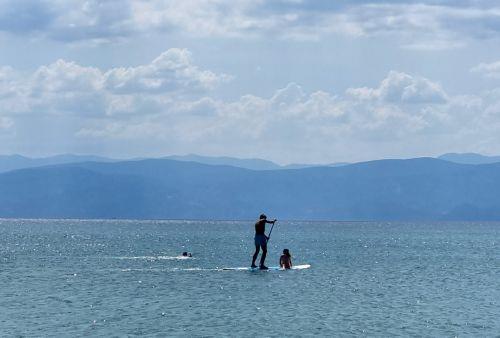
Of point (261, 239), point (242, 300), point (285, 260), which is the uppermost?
point (261, 239)

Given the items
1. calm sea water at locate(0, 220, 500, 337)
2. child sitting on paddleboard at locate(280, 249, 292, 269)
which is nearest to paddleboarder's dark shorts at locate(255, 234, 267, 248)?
calm sea water at locate(0, 220, 500, 337)

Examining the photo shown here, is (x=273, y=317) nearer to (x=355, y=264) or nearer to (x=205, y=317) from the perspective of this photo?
(x=205, y=317)

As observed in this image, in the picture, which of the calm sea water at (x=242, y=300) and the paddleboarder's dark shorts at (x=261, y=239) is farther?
the paddleboarder's dark shorts at (x=261, y=239)

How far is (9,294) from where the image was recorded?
60062 millimetres

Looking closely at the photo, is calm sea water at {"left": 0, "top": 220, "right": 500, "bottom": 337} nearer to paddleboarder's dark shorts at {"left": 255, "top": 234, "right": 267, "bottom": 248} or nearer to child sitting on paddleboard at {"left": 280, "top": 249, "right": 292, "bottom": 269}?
child sitting on paddleboard at {"left": 280, "top": 249, "right": 292, "bottom": 269}

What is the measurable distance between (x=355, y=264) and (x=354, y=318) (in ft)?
148

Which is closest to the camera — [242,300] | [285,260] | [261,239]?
[242,300]

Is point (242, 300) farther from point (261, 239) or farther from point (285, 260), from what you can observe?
point (285, 260)

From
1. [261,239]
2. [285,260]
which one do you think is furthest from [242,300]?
[285,260]

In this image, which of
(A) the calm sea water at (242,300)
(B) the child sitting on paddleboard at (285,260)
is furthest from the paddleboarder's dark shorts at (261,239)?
(B) the child sitting on paddleboard at (285,260)

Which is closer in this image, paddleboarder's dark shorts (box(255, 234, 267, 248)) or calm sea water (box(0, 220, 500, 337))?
calm sea water (box(0, 220, 500, 337))

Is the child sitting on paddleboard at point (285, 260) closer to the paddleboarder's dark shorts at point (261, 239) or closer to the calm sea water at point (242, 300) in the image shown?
the calm sea water at point (242, 300)

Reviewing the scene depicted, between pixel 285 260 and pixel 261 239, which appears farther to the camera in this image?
pixel 285 260

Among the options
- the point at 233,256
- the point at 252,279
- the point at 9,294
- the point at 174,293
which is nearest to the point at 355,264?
the point at 233,256
